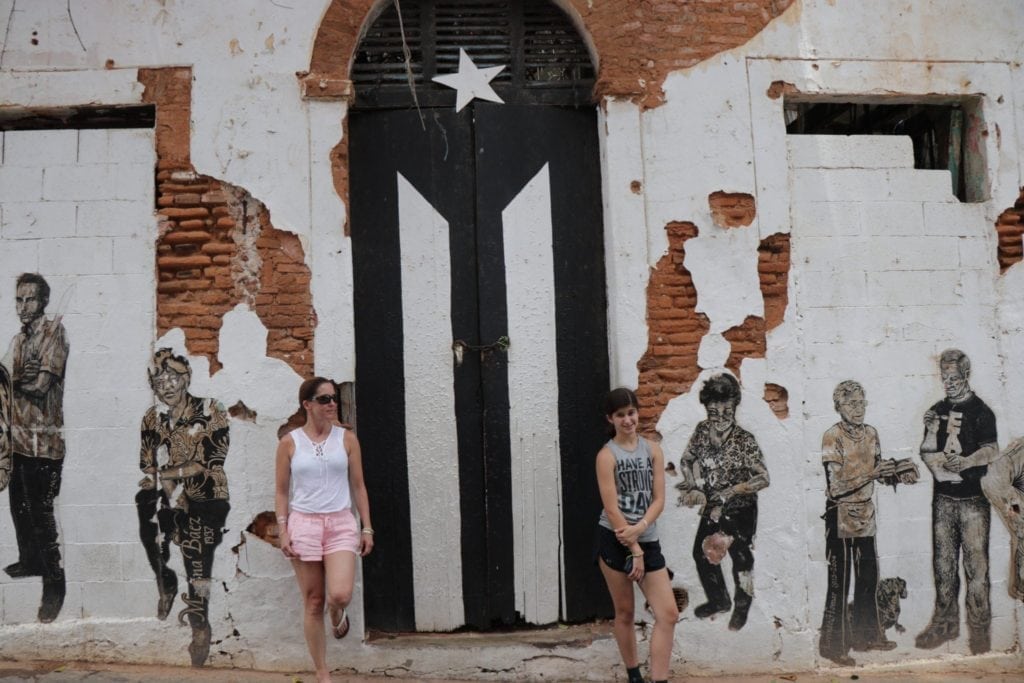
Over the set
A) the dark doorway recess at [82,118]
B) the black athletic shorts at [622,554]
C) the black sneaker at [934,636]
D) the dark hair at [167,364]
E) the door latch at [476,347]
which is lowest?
the black sneaker at [934,636]

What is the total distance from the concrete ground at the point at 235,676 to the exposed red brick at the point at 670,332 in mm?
1675

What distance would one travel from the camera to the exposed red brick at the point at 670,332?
5.34m

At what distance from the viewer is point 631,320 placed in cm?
536

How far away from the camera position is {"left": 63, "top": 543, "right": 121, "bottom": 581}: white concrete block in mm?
5133

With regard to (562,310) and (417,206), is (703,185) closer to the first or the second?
(562,310)

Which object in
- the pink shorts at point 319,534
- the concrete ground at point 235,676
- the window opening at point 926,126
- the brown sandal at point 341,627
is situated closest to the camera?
the pink shorts at point 319,534

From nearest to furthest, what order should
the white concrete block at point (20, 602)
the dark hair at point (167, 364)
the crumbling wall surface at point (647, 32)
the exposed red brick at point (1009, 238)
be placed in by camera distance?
the white concrete block at point (20, 602) → the dark hair at point (167, 364) → the crumbling wall surface at point (647, 32) → the exposed red brick at point (1009, 238)

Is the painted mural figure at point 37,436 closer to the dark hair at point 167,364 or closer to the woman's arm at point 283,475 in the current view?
the dark hair at point 167,364

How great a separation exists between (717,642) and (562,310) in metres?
2.20

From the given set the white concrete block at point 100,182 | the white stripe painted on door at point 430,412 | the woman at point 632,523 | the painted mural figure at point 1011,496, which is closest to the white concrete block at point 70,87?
the white concrete block at point 100,182

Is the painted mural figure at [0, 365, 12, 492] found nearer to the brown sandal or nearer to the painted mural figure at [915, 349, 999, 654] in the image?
the brown sandal

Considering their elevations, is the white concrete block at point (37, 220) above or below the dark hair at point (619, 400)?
above

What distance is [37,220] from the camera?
208 inches

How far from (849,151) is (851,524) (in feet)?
7.65
